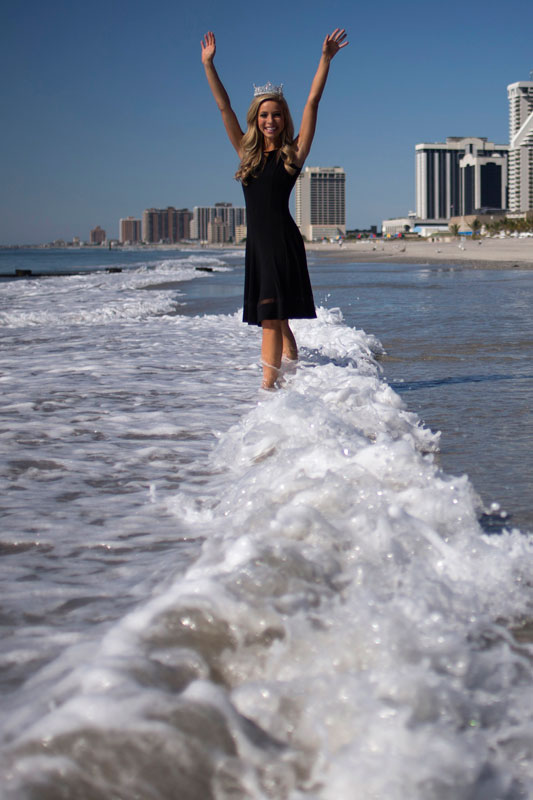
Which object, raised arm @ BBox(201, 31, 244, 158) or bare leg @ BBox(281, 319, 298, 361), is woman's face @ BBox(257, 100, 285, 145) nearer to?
raised arm @ BBox(201, 31, 244, 158)

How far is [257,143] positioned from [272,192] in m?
0.29

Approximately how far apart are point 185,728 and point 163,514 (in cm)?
117

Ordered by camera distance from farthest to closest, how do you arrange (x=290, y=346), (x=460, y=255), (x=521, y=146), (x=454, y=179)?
(x=454, y=179) < (x=521, y=146) < (x=460, y=255) < (x=290, y=346)

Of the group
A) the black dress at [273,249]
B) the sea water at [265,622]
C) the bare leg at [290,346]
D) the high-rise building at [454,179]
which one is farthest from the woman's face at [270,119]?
the high-rise building at [454,179]

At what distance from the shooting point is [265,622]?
5.00 feet

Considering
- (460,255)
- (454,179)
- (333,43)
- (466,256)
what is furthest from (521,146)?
(333,43)

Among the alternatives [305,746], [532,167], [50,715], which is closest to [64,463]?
[50,715]

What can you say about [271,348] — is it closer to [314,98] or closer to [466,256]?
[314,98]

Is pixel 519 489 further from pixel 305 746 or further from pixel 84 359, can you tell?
pixel 84 359

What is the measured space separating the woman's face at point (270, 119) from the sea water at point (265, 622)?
1.71 meters

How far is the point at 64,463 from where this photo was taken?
2973 mm

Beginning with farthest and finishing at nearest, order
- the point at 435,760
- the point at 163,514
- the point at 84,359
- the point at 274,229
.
Result: 1. the point at 84,359
2. the point at 274,229
3. the point at 163,514
4. the point at 435,760

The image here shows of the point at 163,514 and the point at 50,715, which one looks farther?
the point at 163,514

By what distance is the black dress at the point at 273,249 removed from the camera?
409 cm
